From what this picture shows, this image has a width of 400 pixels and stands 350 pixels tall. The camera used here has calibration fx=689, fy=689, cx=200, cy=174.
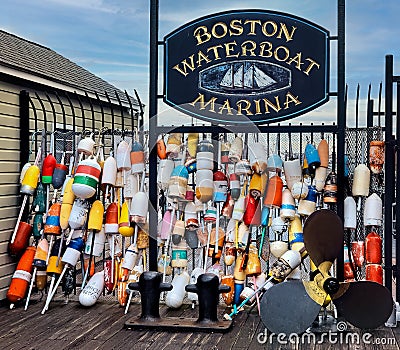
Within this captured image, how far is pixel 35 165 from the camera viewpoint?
6.95 m

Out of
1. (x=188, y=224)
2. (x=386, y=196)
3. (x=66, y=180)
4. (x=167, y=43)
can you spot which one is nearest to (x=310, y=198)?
(x=386, y=196)

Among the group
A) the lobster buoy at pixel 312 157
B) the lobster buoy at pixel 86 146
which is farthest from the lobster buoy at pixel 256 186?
the lobster buoy at pixel 86 146

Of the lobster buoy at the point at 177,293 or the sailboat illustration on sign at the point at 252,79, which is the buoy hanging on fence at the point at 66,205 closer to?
the lobster buoy at the point at 177,293

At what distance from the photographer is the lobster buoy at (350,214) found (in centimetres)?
621

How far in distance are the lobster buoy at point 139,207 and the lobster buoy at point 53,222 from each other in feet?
2.58

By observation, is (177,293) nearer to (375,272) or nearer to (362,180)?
(375,272)

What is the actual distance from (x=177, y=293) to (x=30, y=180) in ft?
6.08

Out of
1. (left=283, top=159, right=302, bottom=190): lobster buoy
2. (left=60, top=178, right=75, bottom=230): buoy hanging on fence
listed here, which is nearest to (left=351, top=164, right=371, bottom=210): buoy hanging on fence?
(left=283, top=159, right=302, bottom=190): lobster buoy

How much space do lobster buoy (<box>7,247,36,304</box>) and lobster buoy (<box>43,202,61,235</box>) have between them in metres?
0.34

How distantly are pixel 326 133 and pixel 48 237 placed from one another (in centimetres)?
299

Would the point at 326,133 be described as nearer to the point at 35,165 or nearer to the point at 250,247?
the point at 250,247

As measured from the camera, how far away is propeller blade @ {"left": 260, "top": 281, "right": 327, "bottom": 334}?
16.5ft

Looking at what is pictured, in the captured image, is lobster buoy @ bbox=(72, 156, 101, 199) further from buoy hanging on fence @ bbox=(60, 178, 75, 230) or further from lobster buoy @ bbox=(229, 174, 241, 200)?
lobster buoy @ bbox=(229, 174, 241, 200)

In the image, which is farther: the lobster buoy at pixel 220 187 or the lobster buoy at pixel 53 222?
the lobster buoy at pixel 53 222
